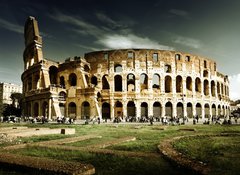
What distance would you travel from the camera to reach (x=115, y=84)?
136ft

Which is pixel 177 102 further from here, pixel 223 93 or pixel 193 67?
pixel 223 93

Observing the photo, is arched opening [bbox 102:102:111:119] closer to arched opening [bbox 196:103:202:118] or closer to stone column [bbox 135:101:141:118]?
stone column [bbox 135:101:141:118]

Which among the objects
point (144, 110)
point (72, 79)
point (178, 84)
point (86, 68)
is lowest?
point (144, 110)

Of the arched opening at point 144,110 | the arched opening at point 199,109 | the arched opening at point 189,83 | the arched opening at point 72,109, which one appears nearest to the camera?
the arched opening at point 72,109

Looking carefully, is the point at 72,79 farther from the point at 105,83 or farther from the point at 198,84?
the point at 198,84

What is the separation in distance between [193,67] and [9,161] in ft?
A: 125

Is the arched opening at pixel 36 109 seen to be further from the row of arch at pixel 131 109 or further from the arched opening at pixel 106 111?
the arched opening at pixel 106 111

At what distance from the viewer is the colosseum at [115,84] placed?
3534 cm

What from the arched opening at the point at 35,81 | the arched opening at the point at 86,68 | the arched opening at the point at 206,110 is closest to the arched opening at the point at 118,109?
the arched opening at the point at 86,68

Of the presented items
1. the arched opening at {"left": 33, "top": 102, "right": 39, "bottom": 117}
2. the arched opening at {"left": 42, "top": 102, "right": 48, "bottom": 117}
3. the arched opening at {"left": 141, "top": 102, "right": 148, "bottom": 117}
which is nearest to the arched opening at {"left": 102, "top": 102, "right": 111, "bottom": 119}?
the arched opening at {"left": 141, "top": 102, "right": 148, "bottom": 117}

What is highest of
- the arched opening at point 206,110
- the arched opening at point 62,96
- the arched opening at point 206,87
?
the arched opening at point 206,87

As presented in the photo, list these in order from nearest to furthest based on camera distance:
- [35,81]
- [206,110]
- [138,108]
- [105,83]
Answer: [138,108], [35,81], [105,83], [206,110]

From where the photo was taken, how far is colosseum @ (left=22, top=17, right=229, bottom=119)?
3534 centimetres

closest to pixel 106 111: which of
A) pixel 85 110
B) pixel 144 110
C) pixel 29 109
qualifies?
pixel 85 110
